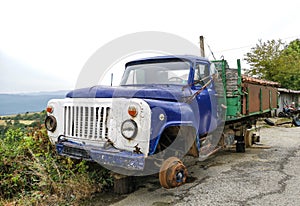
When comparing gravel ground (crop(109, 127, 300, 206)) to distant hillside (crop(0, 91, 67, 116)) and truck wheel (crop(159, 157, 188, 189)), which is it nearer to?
truck wheel (crop(159, 157, 188, 189))

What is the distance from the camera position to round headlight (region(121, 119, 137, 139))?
10.9ft

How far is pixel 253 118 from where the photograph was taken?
7.91 metres

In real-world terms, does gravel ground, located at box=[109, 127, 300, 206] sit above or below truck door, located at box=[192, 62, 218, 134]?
below

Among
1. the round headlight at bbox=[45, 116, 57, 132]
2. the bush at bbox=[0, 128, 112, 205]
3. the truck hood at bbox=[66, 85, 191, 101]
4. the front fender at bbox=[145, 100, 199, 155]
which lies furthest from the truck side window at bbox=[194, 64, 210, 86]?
the round headlight at bbox=[45, 116, 57, 132]

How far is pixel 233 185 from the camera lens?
15.1 ft

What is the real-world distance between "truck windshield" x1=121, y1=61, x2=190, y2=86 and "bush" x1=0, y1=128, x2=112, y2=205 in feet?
6.14

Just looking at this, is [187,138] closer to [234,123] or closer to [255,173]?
[255,173]

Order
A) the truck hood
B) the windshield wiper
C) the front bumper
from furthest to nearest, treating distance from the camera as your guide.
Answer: the windshield wiper < the truck hood < the front bumper

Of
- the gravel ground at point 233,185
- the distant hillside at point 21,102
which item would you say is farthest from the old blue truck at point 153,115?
the distant hillside at point 21,102

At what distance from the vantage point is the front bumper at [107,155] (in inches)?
129

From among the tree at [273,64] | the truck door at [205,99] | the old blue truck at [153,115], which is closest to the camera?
the old blue truck at [153,115]

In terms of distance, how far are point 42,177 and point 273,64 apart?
72.7ft

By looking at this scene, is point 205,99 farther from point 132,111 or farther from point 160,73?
point 132,111

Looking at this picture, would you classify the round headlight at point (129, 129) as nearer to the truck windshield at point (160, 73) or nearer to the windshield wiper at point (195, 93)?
the windshield wiper at point (195, 93)
